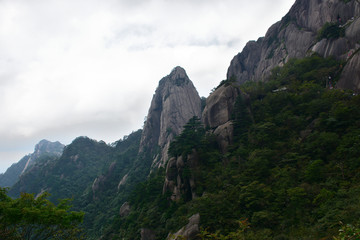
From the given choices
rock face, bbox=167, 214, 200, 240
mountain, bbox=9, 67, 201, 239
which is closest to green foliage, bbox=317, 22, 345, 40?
rock face, bbox=167, 214, 200, 240

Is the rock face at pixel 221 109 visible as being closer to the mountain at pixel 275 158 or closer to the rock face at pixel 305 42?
the mountain at pixel 275 158

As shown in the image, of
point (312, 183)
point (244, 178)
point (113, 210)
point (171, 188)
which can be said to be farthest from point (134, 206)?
point (312, 183)

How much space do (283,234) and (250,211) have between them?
3917mm

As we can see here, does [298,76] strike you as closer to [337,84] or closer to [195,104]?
[337,84]

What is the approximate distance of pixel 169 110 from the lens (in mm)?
72875

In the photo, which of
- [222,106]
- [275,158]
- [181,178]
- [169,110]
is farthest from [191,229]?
[169,110]

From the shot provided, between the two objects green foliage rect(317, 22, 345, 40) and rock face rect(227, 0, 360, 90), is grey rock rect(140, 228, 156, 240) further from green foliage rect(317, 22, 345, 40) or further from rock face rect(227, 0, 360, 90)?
green foliage rect(317, 22, 345, 40)

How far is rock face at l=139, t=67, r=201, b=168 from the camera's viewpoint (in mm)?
70562

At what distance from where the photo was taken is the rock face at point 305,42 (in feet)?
102

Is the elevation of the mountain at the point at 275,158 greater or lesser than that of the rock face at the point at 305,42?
lesser

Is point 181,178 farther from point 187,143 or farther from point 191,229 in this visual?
point 191,229

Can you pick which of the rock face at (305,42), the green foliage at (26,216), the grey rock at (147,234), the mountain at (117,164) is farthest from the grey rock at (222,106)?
the green foliage at (26,216)

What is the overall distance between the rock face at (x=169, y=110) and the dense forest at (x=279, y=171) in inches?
1359

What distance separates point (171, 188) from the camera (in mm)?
29281
